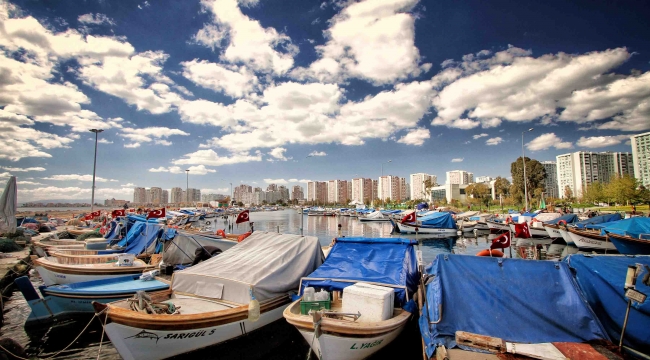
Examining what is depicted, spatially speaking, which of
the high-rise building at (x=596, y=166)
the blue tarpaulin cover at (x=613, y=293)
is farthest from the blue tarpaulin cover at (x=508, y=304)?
the high-rise building at (x=596, y=166)

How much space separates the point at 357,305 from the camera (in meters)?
6.43

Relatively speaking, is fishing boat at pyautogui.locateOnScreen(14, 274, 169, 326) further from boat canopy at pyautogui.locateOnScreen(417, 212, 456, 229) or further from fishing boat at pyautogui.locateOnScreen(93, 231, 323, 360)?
boat canopy at pyautogui.locateOnScreen(417, 212, 456, 229)

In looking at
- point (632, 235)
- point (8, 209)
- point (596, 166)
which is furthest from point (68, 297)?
point (596, 166)

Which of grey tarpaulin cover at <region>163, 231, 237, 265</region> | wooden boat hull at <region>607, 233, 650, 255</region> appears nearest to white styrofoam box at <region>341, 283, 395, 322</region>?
grey tarpaulin cover at <region>163, 231, 237, 265</region>

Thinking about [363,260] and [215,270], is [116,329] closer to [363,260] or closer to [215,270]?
[215,270]

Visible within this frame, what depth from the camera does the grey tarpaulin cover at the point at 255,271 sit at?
26.0ft

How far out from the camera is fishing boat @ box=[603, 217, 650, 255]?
56.5ft

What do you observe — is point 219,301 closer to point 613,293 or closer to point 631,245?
point 613,293

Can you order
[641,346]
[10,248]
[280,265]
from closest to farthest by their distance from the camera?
[641,346] < [280,265] < [10,248]

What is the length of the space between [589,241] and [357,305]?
93.1 feet

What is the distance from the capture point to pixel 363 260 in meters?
8.77

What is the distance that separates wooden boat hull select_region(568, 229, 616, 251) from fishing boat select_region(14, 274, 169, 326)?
99.6ft

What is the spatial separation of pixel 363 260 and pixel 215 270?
14.4 ft

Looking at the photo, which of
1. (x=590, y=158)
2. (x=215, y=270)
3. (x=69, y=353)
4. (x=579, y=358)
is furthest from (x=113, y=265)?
(x=590, y=158)
